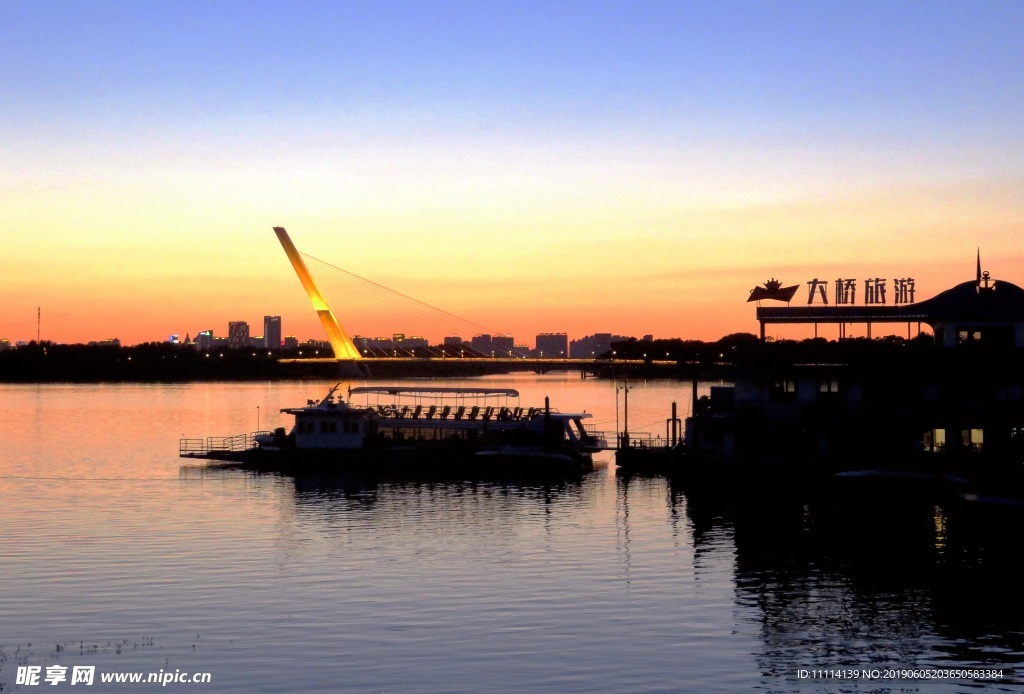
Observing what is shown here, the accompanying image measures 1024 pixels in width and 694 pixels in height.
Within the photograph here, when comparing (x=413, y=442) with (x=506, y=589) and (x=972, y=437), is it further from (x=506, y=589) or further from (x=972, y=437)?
(x=506, y=589)

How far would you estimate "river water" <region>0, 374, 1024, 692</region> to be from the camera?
1013 inches

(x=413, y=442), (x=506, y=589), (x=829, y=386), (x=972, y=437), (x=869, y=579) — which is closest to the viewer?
A: (x=506, y=589)

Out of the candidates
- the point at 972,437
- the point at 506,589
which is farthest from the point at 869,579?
the point at 972,437

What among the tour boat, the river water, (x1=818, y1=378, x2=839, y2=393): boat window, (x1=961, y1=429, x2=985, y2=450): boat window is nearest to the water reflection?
the river water

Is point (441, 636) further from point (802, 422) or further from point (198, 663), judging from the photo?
point (802, 422)

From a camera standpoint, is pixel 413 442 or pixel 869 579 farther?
pixel 413 442

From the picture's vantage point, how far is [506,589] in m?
33.5

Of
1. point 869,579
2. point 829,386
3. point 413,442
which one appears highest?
point 829,386

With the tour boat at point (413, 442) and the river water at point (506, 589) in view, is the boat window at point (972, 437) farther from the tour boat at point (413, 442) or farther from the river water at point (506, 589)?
the tour boat at point (413, 442)

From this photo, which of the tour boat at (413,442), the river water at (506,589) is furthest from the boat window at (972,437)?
the tour boat at (413,442)

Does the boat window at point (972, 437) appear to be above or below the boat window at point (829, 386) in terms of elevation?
below

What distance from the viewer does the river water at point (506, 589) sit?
2573 centimetres

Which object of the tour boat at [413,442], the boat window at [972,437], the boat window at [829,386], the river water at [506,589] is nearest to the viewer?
the river water at [506,589]

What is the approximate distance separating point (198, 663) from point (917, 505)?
34496mm
